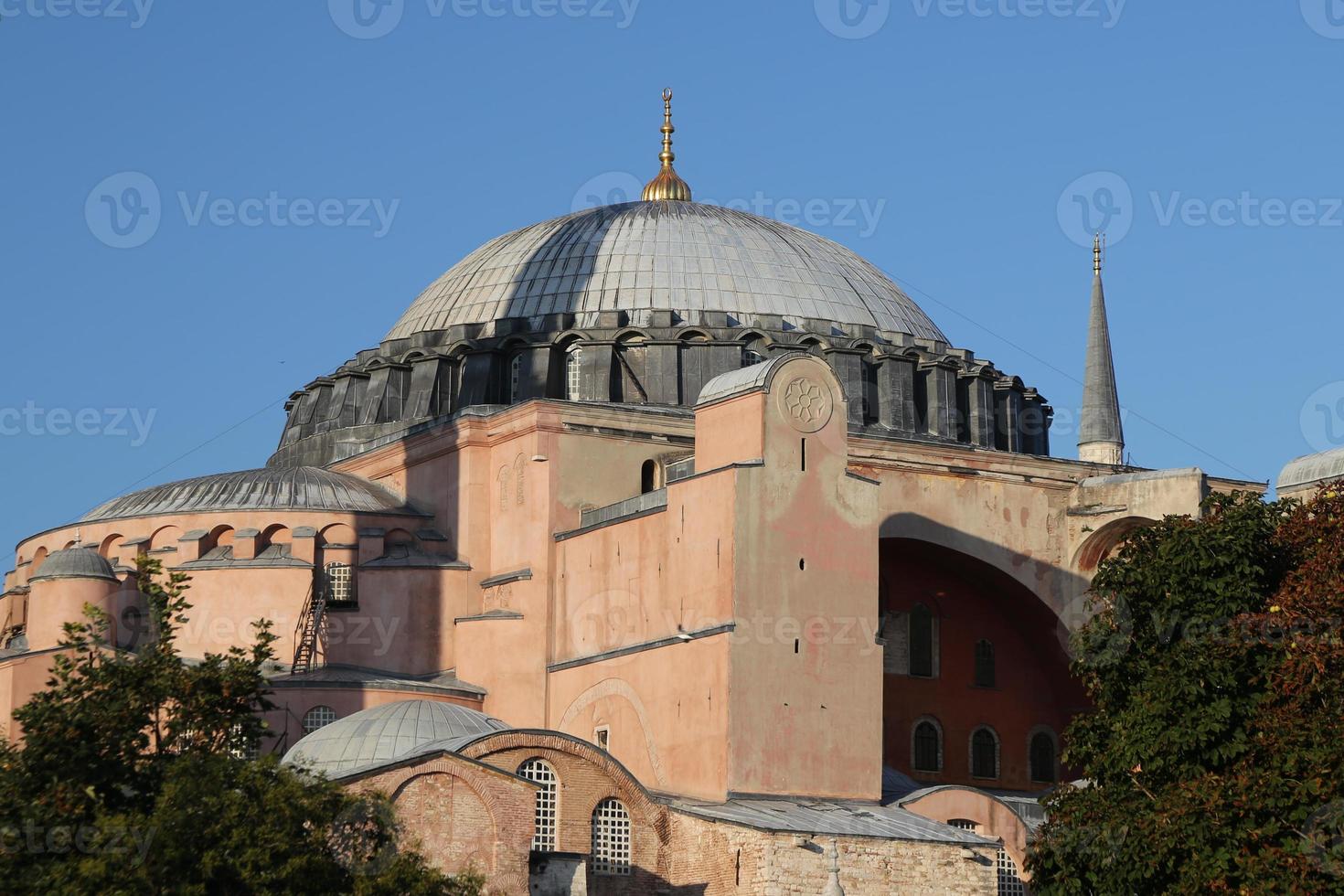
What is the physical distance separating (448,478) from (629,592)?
5800 mm

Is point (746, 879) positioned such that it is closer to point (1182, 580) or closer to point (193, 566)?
point (1182, 580)

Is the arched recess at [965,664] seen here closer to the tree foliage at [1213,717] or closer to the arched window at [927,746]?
the arched window at [927,746]

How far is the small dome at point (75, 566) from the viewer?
42969mm

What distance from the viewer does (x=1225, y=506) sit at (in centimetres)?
3478

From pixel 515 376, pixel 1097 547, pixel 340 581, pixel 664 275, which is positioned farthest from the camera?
pixel 664 275

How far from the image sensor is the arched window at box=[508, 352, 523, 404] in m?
49.6

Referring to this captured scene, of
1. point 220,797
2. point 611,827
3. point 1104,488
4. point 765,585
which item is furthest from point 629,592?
point 220,797

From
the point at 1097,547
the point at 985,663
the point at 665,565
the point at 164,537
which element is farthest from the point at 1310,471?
the point at 164,537

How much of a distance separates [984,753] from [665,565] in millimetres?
9837

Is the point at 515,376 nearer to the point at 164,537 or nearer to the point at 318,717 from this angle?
the point at 164,537

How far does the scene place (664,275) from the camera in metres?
51.8

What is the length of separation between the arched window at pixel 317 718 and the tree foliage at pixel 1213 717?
13064 millimetres

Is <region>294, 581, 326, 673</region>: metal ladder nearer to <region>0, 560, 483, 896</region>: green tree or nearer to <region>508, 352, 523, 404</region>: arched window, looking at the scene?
<region>508, 352, 523, 404</region>: arched window

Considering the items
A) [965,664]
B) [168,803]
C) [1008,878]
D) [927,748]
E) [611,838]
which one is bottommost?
[168,803]
